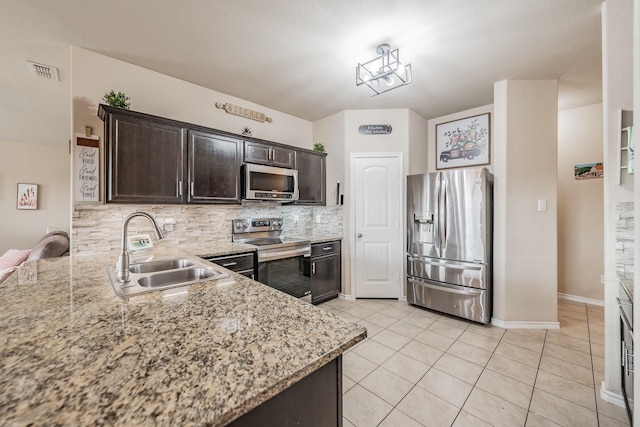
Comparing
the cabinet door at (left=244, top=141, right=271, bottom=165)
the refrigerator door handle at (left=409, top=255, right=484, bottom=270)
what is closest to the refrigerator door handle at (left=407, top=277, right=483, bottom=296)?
the refrigerator door handle at (left=409, top=255, right=484, bottom=270)

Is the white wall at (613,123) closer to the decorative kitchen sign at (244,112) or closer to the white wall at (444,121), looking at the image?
the white wall at (444,121)

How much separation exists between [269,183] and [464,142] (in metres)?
2.80

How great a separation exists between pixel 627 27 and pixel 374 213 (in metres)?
2.59

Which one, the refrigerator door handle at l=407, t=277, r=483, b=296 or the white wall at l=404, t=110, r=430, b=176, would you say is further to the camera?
the white wall at l=404, t=110, r=430, b=176

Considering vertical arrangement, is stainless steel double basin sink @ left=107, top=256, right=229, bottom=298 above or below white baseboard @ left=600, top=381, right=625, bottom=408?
above

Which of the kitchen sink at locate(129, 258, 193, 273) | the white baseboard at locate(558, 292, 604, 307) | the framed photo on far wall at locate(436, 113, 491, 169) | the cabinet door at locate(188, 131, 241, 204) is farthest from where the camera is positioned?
the framed photo on far wall at locate(436, 113, 491, 169)

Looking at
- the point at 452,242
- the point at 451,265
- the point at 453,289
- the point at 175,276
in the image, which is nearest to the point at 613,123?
the point at 452,242

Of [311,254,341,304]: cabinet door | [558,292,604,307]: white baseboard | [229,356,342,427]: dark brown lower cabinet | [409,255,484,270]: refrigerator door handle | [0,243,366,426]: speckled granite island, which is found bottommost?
[558,292,604,307]: white baseboard

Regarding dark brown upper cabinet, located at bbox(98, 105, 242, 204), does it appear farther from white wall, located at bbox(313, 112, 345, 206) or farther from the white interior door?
the white interior door

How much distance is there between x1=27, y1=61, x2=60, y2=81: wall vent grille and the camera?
2.38m

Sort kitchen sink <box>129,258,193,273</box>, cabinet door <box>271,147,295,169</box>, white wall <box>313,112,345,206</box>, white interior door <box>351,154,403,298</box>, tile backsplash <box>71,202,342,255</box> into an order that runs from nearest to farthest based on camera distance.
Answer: kitchen sink <box>129,258,193,273</box>, tile backsplash <box>71,202,342,255</box>, cabinet door <box>271,147,295,169</box>, white interior door <box>351,154,403,298</box>, white wall <box>313,112,345,206</box>

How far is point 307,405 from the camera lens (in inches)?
28.1

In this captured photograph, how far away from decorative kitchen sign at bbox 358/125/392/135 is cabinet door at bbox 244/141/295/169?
1.07 m

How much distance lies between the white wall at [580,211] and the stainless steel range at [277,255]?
11.9ft
